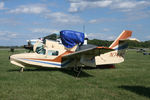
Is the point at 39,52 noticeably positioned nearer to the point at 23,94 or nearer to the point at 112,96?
the point at 23,94

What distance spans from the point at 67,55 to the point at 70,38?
2.08 meters

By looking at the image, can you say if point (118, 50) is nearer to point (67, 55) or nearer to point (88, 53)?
point (88, 53)

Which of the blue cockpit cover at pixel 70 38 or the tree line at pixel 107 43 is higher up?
the blue cockpit cover at pixel 70 38

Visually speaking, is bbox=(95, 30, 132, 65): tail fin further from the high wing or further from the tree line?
the high wing

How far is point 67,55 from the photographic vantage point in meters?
13.2

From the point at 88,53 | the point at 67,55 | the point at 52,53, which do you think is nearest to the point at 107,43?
the point at 52,53

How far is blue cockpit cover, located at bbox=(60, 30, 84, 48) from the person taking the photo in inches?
581

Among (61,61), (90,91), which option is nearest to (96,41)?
(61,61)

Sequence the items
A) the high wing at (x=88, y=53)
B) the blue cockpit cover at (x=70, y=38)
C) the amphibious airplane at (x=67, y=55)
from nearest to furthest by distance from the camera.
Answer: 1. the high wing at (x=88, y=53)
2. the amphibious airplane at (x=67, y=55)
3. the blue cockpit cover at (x=70, y=38)

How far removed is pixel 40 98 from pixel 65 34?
882 cm

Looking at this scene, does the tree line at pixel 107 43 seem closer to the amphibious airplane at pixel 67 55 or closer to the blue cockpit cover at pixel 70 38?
the amphibious airplane at pixel 67 55

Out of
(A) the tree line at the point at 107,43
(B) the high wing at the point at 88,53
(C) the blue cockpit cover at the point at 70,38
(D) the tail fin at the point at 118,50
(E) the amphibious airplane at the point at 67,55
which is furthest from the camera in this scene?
(D) the tail fin at the point at 118,50

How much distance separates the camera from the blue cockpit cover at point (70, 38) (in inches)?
581

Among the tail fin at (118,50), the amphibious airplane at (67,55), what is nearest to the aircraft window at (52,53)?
the amphibious airplane at (67,55)
